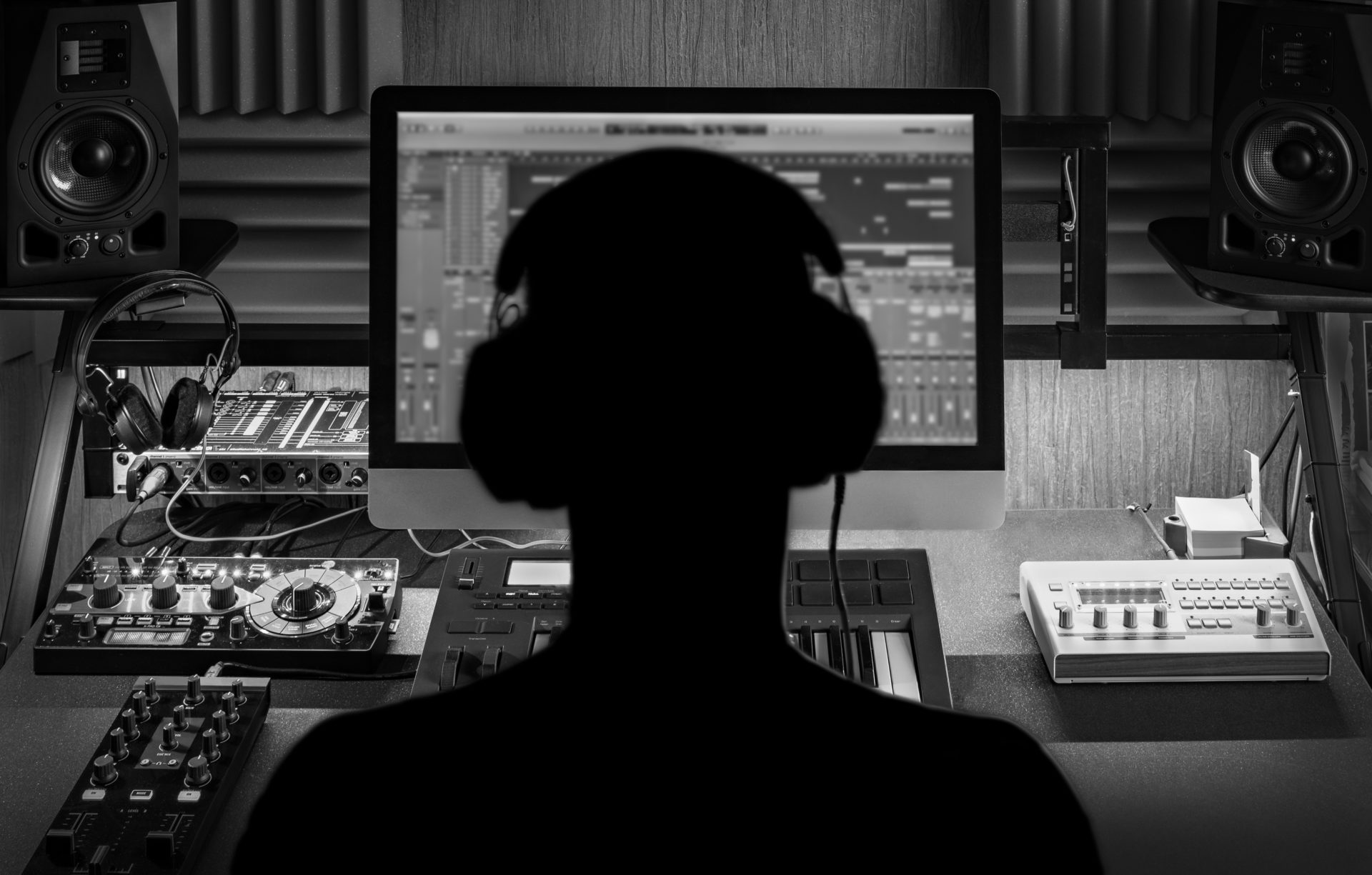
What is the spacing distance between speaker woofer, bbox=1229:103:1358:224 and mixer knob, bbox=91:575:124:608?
1343mm

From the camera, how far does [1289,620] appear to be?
4.27 feet

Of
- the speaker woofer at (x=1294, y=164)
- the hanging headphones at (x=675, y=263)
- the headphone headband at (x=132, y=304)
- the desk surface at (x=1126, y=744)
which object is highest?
the speaker woofer at (x=1294, y=164)

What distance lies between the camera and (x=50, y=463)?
153 cm

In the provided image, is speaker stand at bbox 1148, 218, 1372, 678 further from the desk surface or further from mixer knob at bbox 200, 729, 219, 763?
mixer knob at bbox 200, 729, 219, 763

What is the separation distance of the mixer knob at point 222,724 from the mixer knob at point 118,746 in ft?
0.24

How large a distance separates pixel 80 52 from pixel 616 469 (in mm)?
1349

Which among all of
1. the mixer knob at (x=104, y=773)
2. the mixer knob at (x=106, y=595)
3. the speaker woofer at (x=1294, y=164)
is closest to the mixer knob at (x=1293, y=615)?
the speaker woofer at (x=1294, y=164)

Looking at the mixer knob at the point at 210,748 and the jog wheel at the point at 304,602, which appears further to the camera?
the jog wheel at the point at 304,602

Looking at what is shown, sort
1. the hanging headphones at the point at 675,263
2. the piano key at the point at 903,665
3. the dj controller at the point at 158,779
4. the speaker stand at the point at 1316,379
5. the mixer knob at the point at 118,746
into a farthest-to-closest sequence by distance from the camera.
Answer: the speaker stand at the point at 1316,379 → the piano key at the point at 903,665 → the mixer knob at the point at 118,746 → the dj controller at the point at 158,779 → the hanging headphones at the point at 675,263

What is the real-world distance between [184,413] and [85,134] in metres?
0.42

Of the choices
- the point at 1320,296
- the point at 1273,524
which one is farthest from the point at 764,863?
the point at 1273,524

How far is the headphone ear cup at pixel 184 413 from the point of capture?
1.36 meters

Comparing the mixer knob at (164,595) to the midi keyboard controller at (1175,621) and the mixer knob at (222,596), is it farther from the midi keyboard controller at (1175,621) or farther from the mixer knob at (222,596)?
the midi keyboard controller at (1175,621)

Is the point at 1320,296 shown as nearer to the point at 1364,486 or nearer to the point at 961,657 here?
the point at 1364,486
